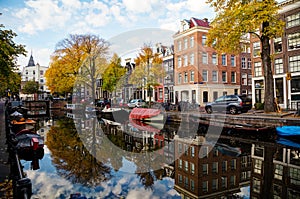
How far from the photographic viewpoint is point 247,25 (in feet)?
51.9

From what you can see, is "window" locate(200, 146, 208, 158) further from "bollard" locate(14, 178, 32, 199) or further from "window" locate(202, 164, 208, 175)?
"bollard" locate(14, 178, 32, 199)

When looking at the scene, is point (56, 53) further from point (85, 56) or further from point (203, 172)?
point (203, 172)

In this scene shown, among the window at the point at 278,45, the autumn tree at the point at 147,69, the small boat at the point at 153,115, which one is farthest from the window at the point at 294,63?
the autumn tree at the point at 147,69

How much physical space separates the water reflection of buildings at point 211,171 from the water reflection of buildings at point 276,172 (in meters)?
0.32

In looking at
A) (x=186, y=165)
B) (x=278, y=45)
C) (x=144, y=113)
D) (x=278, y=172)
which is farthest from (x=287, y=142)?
(x=278, y=45)

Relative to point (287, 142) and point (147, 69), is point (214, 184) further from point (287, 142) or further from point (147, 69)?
point (147, 69)

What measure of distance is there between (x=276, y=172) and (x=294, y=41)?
67.2ft

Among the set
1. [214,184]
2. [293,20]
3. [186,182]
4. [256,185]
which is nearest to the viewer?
[256,185]

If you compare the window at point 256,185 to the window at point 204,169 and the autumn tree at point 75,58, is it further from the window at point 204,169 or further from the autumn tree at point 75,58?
the autumn tree at point 75,58

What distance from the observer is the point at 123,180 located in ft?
23.9

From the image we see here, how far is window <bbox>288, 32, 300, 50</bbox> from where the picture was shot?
22800 mm

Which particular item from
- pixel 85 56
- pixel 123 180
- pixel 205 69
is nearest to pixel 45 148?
pixel 123 180

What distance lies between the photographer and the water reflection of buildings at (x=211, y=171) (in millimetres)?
6500

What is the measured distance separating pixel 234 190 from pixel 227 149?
16.3ft
